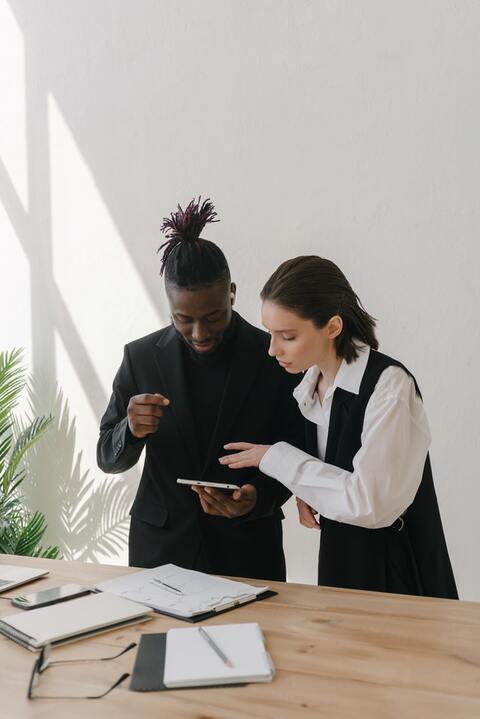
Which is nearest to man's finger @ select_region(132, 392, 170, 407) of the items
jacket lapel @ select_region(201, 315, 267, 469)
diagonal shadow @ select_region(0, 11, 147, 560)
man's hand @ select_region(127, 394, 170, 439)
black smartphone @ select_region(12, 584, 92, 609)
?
man's hand @ select_region(127, 394, 170, 439)

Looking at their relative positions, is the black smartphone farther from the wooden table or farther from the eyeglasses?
the eyeglasses

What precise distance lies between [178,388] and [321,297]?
53 centimetres

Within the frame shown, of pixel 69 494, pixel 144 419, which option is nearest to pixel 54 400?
pixel 69 494

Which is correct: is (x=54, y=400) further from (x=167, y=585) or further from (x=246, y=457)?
(x=167, y=585)

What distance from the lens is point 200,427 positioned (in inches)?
89.0

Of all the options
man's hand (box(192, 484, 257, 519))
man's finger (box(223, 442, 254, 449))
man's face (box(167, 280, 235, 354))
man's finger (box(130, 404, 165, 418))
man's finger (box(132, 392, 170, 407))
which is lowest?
man's hand (box(192, 484, 257, 519))

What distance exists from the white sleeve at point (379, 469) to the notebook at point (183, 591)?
0.88 feet

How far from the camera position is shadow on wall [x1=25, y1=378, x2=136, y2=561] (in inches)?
159

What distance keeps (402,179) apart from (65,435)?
2166 mm

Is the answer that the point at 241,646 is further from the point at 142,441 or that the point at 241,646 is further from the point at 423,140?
the point at 423,140

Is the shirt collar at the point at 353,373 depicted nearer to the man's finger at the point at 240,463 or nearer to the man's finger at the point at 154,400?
the man's finger at the point at 240,463

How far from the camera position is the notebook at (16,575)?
74.4 inches

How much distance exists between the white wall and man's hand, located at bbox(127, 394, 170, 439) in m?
1.54

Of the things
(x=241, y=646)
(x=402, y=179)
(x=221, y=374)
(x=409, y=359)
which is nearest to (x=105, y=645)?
(x=241, y=646)
